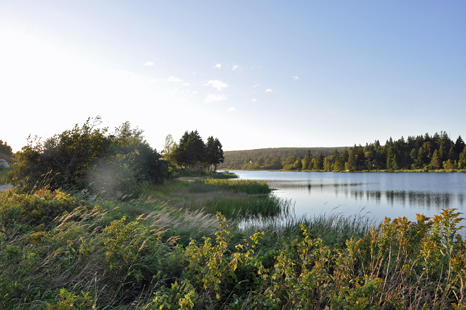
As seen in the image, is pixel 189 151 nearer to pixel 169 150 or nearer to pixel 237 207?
pixel 169 150

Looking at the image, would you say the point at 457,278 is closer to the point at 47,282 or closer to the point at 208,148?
the point at 47,282

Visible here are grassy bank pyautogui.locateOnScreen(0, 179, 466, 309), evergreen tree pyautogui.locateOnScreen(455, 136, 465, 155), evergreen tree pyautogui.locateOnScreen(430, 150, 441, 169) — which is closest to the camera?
grassy bank pyautogui.locateOnScreen(0, 179, 466, 309)

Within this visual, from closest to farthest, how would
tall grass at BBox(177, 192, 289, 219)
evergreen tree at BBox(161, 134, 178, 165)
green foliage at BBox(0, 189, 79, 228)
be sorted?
green foliage at BBox(0, 189, 79, 228) < tall grass at BBox(177, 192, 289, 219) < evergreen tree at BBox(161, 134, 178, 165)

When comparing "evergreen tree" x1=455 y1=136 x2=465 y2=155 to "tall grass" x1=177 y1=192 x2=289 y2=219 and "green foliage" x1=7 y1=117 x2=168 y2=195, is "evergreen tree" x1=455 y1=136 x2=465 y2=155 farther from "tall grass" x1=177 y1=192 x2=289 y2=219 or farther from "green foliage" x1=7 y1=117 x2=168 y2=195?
"green foliage" x1=7 y1=117 x2=168 y2=195

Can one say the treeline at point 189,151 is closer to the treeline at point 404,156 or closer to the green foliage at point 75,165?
the green foliage at point 75,165

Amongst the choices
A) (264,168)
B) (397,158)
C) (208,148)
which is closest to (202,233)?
(208,148)

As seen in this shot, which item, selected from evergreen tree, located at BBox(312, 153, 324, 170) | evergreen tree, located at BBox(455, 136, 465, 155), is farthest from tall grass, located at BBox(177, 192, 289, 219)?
evergreen tree, located at BBox(312, 153, 324, 170)

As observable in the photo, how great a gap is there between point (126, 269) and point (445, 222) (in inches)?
164

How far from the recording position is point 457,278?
3.01 meters

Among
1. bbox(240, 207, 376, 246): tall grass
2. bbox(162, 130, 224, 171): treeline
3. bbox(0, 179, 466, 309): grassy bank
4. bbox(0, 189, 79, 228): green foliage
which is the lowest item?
bbox(240, 207, 376, 246): tall grass

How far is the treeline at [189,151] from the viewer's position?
54.3 metres

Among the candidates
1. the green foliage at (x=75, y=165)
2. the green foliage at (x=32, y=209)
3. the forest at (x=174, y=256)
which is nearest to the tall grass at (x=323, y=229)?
the forest at (x=174, y=256)

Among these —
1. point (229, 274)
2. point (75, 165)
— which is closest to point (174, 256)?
point (229, 274)

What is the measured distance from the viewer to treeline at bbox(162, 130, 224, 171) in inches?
2140
